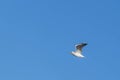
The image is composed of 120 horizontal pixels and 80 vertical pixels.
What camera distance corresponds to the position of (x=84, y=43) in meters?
77.1

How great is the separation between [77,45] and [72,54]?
1.74 meters

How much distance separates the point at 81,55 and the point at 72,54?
1.40 metres

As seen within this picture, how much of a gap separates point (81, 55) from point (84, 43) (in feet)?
5.94

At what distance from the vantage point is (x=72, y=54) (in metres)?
79.3

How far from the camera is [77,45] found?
78000 mm

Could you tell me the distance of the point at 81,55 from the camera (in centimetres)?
7831

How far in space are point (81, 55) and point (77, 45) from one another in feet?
4.06

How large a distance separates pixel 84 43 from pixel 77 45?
3.84 ft

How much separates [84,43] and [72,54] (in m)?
2.82
